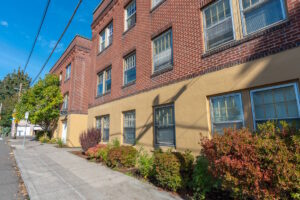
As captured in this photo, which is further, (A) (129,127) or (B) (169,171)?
(A) (129,127)

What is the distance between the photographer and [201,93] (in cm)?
595

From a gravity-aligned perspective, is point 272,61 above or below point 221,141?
above

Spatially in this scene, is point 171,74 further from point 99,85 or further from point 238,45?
point 99,85

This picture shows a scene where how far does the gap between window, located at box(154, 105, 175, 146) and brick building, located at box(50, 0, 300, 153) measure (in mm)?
40

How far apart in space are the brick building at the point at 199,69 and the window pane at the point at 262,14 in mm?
26

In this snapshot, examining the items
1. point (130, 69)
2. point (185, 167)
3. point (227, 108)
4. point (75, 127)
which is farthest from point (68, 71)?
point (227, 108)

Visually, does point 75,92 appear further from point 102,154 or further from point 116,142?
point 102,154

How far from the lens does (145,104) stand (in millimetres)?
8422

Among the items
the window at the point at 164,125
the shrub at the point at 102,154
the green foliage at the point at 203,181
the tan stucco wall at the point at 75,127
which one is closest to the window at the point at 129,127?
the shrub at the point at 102,154

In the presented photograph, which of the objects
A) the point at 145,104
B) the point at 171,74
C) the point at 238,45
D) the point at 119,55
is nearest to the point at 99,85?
the point at 119,55

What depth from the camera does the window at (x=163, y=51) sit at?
7766mm

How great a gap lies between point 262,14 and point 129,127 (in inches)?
293

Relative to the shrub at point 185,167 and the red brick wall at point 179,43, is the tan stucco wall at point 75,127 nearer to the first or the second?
the red brick wall at point 179,43

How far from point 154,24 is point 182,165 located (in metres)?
6.60
